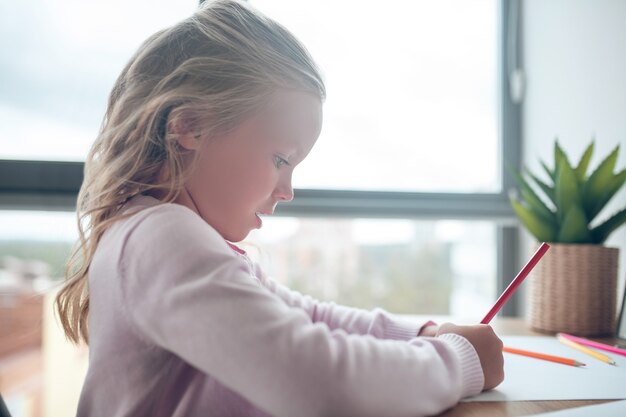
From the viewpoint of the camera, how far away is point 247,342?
47 centimetres

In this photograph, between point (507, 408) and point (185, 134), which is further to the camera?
point (185, 134)

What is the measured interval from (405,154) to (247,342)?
1080 mm

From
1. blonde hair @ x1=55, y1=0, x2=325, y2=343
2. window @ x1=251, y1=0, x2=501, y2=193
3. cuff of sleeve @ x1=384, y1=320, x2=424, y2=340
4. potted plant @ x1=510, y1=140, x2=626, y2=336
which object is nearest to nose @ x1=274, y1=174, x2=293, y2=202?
blonde hair @ x1=55, y1=0, x2=325, y2=343

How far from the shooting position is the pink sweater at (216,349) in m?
0.47

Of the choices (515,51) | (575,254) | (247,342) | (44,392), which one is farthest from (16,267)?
(515,51)

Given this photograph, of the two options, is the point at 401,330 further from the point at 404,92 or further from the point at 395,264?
the point at 404,92

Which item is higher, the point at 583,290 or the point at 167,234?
the point at 167,234

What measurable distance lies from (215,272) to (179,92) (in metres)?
0.27

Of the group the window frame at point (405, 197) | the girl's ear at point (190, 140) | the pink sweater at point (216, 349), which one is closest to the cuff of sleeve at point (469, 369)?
the pink sweater at point (216, 349)

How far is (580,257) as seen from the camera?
93 cm

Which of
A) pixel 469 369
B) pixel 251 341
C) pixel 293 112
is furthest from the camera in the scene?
pixel 293 112

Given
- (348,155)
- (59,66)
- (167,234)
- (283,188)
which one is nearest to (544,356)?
(283,188)

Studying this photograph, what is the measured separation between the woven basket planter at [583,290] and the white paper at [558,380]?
0.44 ft

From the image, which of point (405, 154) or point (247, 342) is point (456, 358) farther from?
point (405, 154)
